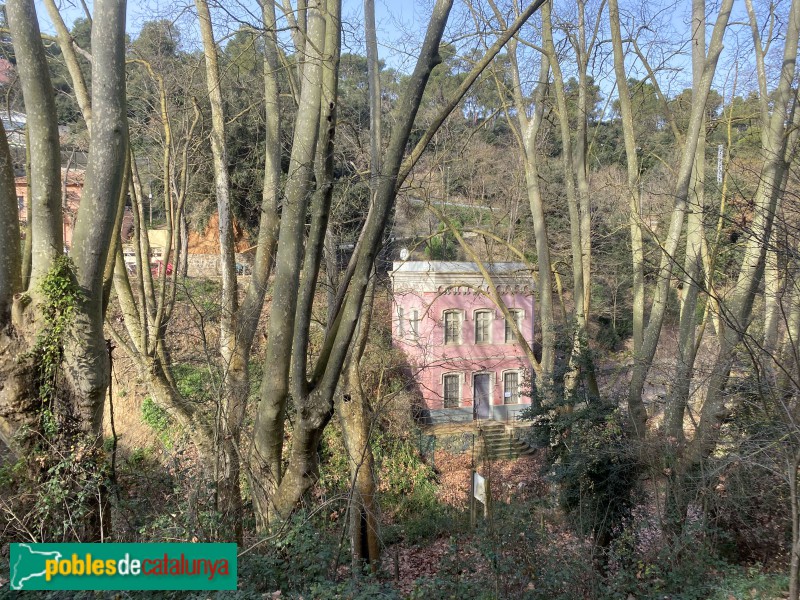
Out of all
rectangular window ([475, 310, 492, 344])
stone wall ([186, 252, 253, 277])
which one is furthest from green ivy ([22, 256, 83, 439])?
rectangular window ([475, 310, 492, 344])

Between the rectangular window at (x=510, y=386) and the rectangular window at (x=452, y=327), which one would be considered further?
the rectangular window at (x=510, y=386)

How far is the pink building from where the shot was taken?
18672 mm

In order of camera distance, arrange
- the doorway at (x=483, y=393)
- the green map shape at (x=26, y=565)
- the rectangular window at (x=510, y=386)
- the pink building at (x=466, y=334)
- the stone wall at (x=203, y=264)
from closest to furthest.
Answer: the green map shape at (x=26, y=565) → the pink building at (x=466, y=334) → the doorway at (x=483, y=393) → the stone wall at (x=203, y=264) → the rectangular window at (x=510, y=386)

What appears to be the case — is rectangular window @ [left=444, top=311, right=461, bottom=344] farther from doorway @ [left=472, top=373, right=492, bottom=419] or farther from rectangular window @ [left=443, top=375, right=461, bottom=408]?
doorway @ [left=472, top=373, right=492, bottom=419]

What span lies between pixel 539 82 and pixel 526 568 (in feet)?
29.2

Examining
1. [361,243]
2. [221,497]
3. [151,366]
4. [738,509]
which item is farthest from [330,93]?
[738,509]

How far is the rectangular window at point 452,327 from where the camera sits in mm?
19469

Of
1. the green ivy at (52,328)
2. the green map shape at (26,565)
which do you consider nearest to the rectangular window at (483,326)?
the green ivy at (52,328)

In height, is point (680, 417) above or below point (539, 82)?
below

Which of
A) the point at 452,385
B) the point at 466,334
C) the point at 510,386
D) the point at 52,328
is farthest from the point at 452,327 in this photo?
the point at 52,328

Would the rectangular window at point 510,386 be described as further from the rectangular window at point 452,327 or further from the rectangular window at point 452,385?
the rectangular window at point 452,327

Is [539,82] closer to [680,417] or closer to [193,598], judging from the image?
[680,417]

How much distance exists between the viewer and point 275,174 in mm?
7012

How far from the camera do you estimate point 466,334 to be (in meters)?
19.7
